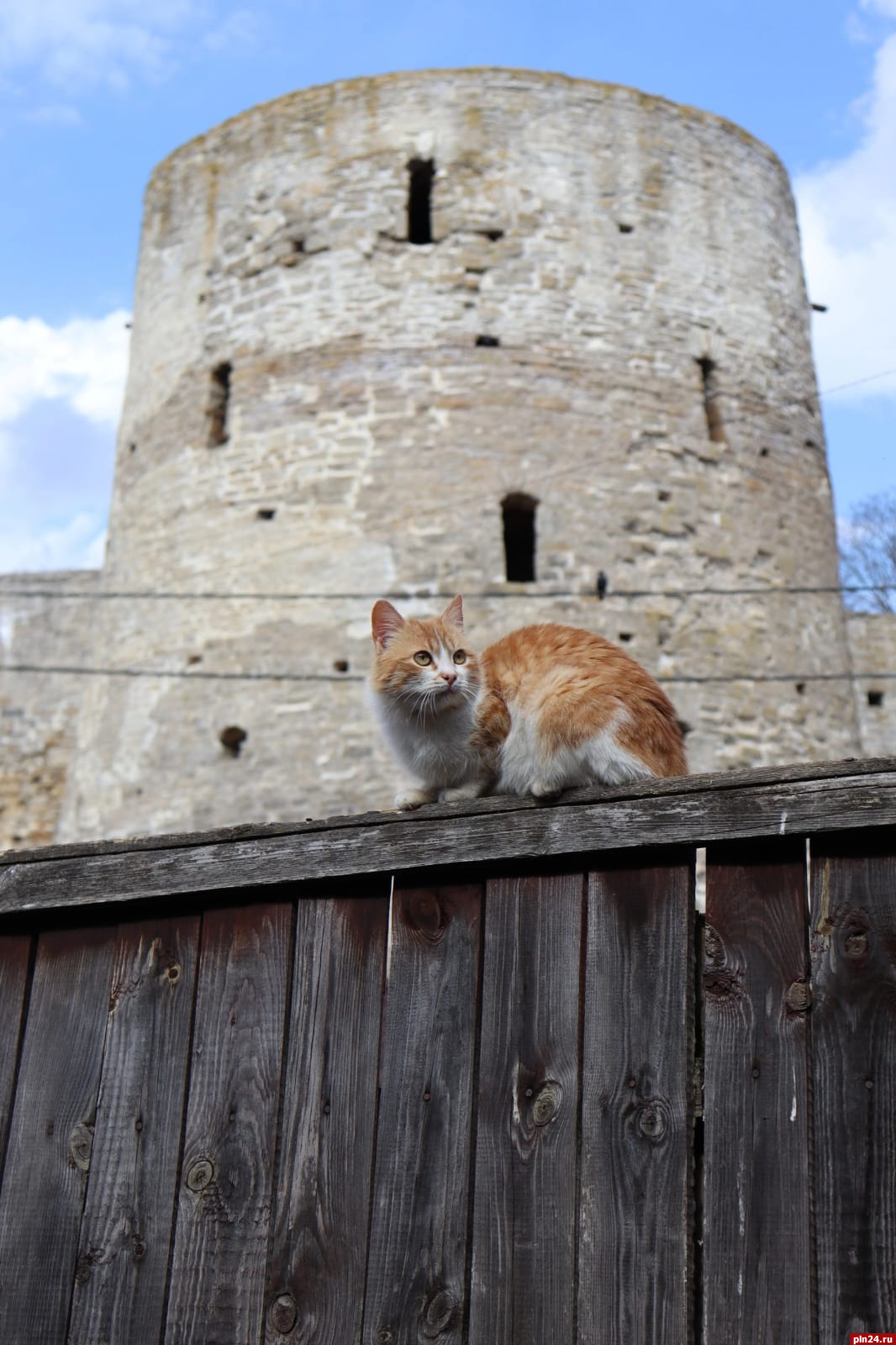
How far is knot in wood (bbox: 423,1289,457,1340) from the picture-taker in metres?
2.69

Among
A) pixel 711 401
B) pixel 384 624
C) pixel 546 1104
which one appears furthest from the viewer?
pixel 711 401

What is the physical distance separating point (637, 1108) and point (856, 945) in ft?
1.61

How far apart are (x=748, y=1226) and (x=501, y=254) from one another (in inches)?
499

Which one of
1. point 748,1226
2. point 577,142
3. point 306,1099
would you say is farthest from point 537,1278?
point 577,142

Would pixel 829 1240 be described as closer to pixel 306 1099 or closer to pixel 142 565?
pixel 306 1099

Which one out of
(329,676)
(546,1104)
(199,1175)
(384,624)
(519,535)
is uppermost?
(519,535)

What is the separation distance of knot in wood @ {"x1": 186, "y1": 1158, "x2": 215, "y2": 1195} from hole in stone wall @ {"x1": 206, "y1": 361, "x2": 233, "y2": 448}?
39.6ft

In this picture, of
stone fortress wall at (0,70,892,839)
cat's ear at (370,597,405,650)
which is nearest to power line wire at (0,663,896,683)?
stone fortress wall at (0,70,892,839)

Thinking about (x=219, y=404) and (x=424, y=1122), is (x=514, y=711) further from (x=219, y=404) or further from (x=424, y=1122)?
(x=219, y=404)

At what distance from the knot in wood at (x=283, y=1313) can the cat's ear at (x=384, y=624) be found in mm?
1811

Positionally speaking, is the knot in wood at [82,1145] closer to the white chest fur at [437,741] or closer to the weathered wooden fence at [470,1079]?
the weathered wooden fence at [470,1079]

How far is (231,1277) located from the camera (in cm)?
288

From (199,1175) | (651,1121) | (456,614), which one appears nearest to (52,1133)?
(199,1175)

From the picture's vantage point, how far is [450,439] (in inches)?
538
